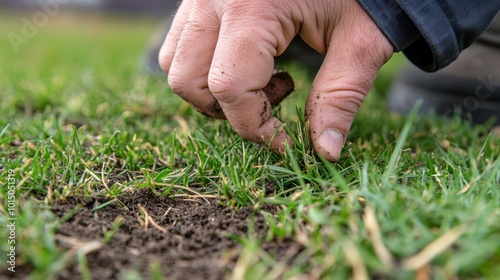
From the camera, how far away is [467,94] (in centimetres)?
255

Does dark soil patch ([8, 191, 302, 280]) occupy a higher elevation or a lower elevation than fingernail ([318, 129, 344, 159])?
higher

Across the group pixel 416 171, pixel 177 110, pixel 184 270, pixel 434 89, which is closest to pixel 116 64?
pixel 177 110

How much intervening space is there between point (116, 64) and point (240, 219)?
2.70 metres

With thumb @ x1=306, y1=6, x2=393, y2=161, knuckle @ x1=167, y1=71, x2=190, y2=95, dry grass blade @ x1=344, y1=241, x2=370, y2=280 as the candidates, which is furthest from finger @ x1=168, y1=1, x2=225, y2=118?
dry grass blade @ x1=344, y1=241, x2=370, y2=280

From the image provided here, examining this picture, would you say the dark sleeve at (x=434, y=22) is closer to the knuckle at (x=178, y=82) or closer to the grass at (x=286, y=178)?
the grass at (x=286, y=178)

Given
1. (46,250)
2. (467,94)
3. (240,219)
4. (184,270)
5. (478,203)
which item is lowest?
(467,94)

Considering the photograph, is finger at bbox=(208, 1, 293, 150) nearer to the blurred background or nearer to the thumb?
the thumb

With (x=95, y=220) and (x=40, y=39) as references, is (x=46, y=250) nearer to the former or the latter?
(x=95, y=220)

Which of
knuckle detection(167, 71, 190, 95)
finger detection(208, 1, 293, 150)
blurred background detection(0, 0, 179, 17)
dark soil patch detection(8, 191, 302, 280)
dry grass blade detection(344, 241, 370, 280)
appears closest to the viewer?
dry grass blade detection(344, 241, 370, 280)

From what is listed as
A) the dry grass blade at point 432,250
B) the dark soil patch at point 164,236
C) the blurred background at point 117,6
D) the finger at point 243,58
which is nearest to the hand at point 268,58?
the finger at point 243,58

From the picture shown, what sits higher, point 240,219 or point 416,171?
point 240,219

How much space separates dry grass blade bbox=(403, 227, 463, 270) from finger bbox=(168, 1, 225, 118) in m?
0.73

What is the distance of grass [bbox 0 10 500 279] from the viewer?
2.98ft

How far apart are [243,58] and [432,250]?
24.7 inches
